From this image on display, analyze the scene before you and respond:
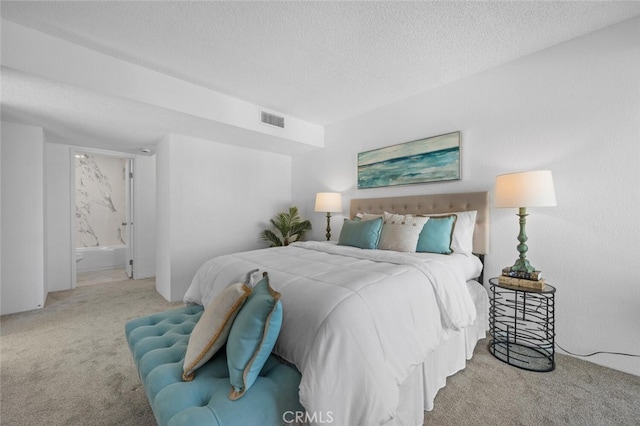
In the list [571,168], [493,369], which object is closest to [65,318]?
[493,369]

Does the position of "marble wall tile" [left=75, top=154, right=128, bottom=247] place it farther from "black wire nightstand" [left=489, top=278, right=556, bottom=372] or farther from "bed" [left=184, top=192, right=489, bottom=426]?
"black wire nightstand" [left=489, top=278, right=556, bottom=372]

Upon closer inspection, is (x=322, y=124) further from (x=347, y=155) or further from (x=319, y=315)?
(x=319, y=315)

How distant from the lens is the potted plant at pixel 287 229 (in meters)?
4.30

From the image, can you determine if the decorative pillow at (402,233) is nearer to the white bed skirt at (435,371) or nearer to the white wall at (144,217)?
the white bed skirt at (435,371)

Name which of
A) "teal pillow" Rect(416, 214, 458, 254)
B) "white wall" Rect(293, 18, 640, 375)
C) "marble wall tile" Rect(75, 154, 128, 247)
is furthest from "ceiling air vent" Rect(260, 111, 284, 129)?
"marble wall tile" Rect(75, 154, 128, 247)

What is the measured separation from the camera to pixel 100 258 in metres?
5.60

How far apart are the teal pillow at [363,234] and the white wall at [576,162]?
3.38ft

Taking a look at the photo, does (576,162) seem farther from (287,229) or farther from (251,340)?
(287,229)

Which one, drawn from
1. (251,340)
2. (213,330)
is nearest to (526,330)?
(251,340)

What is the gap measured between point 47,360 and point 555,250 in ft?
14.0

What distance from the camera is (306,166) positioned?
15.3 ft

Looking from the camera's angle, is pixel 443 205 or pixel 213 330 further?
pixel 443 205

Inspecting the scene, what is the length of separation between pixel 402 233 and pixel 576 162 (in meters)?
1.49

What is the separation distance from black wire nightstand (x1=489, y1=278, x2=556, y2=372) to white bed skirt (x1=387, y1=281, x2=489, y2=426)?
16 cm
